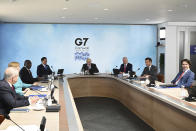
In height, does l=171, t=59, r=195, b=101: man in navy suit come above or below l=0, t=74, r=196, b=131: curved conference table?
above

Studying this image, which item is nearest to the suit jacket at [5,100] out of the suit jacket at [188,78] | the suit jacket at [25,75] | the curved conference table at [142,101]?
the curved conference table at [142,101]

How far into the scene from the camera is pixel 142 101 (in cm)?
549

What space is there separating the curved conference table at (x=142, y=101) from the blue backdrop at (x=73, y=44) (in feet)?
8.30

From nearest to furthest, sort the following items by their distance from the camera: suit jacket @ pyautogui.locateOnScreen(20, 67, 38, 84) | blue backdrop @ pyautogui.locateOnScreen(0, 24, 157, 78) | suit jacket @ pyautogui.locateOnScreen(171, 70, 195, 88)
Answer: suit jacket @ pyautogui.locateOnScreen(171, 70, 195, 88) → suit jacket @ pyautogui.locateOnScreen(20, 67, 38, 84) → blue backdrop @ pyautogui.locateOnScreen(0, 24, 157, 78)

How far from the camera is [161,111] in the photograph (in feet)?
14.6

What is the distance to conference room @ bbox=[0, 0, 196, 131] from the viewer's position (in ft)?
11.4

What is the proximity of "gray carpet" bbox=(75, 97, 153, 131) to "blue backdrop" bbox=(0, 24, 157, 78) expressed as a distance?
3374mm

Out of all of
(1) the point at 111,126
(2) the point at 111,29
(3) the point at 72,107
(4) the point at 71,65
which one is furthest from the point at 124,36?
(3) the point at 72,107

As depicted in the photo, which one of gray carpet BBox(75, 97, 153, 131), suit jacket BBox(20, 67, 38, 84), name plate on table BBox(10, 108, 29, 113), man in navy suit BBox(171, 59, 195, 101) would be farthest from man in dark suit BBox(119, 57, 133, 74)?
name plate on table BBox(10, 108, 29, 113)

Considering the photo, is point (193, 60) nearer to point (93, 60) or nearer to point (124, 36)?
point (124, 36)

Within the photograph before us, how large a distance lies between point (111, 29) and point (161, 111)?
703cm

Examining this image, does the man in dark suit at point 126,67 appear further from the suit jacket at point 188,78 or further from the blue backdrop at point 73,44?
the suit jacket at point 188,78

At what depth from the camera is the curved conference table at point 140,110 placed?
280 centimetres

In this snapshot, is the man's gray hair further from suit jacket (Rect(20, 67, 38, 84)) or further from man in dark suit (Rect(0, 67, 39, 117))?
suit jacket (Rect(20, 67, 38, 84))
